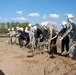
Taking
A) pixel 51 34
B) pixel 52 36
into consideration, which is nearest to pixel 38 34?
pixel 52 36

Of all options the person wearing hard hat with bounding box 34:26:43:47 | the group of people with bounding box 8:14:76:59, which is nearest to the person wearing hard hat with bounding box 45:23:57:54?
the group of people with bounding box 8:14:76:59

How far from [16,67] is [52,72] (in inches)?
86.5

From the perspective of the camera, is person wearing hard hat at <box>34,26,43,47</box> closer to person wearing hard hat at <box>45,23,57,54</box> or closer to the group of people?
the group of people

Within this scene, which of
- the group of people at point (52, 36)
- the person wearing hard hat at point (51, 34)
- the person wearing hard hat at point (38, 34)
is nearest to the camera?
the group of people at point (52, 36)

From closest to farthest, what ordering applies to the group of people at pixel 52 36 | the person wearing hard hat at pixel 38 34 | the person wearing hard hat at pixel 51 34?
the group of people at pixel 52 36 < the person wearing hard hat at pixel 51 34 < the person wearing hard hat at pixel 38 34

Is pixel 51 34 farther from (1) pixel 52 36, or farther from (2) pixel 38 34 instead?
(2) pixel 38 34

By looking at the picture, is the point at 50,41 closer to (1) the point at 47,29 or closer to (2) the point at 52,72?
(1) the point at 47,29

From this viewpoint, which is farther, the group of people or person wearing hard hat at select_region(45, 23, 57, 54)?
person wearing hard hat at select_region(45, 23, 57, 54)

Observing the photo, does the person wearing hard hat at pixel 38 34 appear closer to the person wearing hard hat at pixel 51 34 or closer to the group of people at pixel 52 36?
the group of people at pixel 52 36

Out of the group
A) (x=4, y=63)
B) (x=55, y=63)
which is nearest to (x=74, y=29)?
(x=55, y=63)

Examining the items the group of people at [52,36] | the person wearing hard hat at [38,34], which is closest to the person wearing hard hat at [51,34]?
the group of people at [52,36]

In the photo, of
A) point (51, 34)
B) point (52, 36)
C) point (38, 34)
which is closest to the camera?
point (51, 34)

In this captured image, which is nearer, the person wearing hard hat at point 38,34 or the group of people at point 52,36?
the group of people at point 52,36

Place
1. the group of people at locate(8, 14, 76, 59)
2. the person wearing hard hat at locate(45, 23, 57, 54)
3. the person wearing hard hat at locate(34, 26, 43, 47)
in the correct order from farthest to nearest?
1. the person wearing hard hat at locate(34, 26, 43, 47)
2. the person wearing hard hat at locate(45, 23, 57, 54)
3. the group of people at locate(8, 14, 76, 59)
